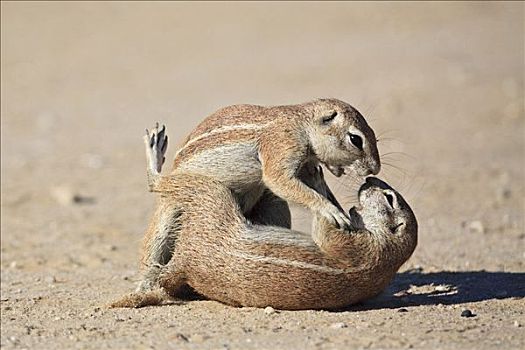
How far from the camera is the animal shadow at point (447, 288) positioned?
6.94 m

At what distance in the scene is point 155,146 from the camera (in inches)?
289

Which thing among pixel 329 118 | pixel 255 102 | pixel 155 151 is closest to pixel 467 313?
pixel 329 118

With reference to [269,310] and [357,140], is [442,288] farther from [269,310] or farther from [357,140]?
[269,310]

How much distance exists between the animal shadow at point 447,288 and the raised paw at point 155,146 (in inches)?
69.3

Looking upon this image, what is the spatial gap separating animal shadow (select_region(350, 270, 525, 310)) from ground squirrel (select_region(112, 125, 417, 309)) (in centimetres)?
42

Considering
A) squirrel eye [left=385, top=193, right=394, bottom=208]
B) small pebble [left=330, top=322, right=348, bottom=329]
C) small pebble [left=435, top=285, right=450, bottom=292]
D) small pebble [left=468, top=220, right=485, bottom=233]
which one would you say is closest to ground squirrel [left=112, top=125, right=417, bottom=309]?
squirrel eye [left=385, top=193, right=394, bottom=208]

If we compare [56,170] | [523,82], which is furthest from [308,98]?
[56,170]

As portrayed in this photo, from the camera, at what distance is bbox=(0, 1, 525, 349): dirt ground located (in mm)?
6164

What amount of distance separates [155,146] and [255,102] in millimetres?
9243

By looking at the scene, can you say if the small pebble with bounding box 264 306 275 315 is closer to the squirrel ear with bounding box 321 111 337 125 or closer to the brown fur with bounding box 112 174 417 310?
the brown fur with bounding box 112 174 417 310

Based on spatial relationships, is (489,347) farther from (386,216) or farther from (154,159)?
(154,159)

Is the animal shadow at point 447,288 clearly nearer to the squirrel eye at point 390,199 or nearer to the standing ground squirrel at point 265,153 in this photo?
the squirrel eye at point 390,199

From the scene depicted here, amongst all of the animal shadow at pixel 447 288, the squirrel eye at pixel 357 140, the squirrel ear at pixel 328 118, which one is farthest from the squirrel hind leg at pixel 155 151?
the animal shadow at pixel 447 288

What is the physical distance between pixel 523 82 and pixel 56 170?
310 inches
